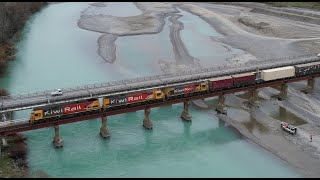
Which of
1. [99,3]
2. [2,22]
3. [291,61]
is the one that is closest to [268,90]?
[291,61]

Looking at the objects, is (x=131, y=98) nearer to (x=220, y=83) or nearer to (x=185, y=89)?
(x=185, y=89)

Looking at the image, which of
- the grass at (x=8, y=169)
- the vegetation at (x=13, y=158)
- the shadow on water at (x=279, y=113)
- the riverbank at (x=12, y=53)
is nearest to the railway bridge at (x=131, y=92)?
the vegetation at (x=13, y=158)

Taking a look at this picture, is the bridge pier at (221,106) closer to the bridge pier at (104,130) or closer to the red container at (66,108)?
the bridge pier at (104,130)

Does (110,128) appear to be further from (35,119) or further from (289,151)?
(289,151)

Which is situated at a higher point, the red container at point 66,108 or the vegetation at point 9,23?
the red container at point 66,108

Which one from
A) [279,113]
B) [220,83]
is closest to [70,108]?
[220,83]

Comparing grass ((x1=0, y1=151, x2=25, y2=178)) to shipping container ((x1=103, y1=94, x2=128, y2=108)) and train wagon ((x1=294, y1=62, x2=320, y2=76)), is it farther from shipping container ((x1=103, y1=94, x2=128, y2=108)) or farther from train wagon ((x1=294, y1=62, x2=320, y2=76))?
train wagon ((x1=294, y1=62, x2=320, y2=76))

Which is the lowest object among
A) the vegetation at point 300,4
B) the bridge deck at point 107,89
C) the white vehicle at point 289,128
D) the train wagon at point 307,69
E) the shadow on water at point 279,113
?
the shadow on water at point 279,113

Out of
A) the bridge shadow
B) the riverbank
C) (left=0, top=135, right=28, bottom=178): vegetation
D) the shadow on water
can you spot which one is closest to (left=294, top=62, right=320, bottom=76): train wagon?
the shadow on water
